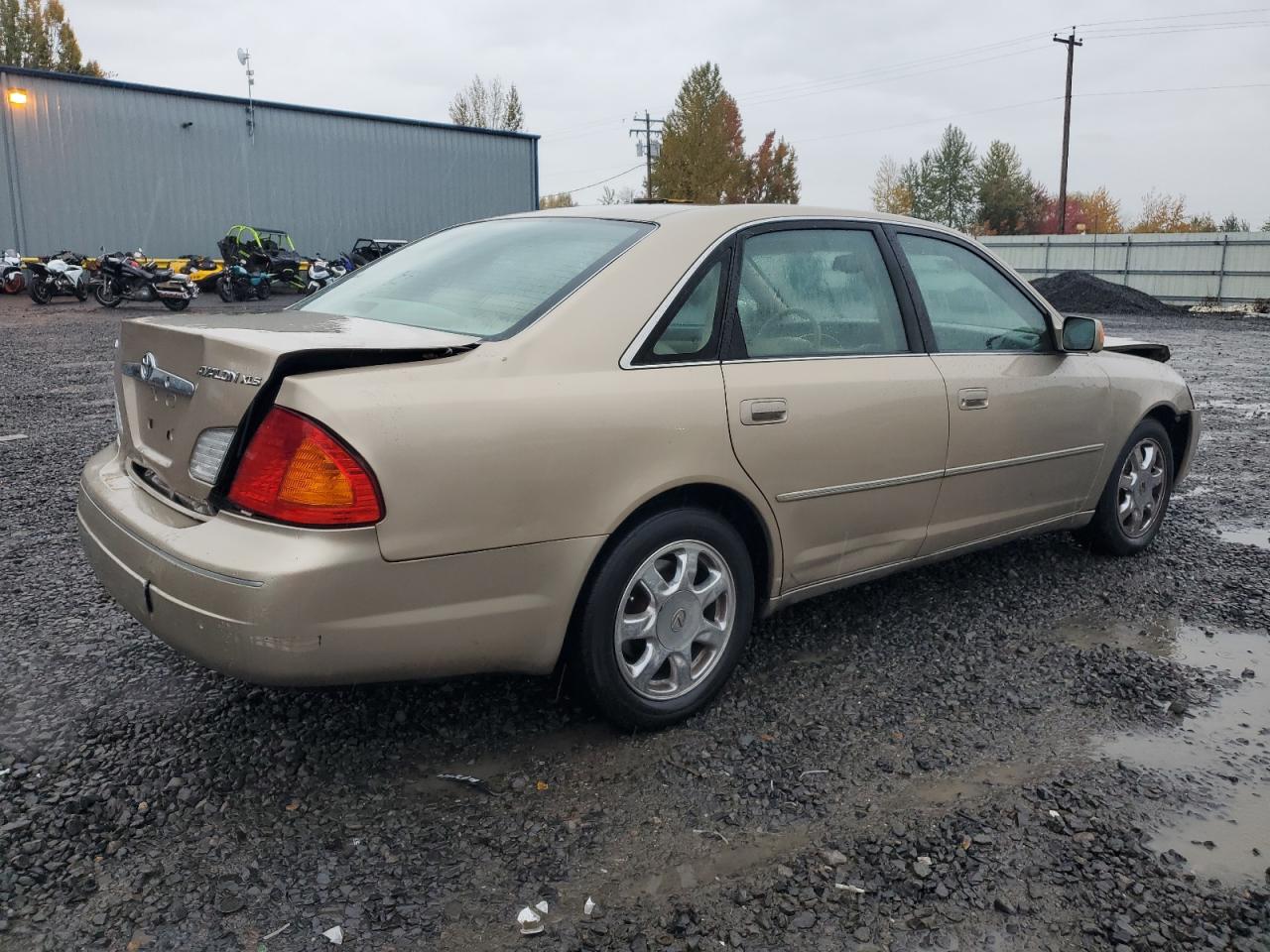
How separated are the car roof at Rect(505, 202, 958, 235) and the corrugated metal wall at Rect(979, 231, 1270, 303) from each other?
3006 centimetres

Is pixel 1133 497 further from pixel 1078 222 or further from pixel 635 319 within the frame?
pixel 1078 222

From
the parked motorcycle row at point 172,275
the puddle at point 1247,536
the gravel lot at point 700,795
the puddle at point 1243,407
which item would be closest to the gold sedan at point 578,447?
the gravel lot at point 700,795

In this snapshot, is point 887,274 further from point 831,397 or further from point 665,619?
point 665,619

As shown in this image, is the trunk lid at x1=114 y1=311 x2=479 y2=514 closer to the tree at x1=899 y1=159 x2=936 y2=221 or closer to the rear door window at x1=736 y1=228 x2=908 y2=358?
the rear door window at x1=736 y1=228 x2=908 y2=358

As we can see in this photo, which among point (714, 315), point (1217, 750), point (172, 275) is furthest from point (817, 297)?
point (172, 275)

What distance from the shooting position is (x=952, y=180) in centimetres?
7269

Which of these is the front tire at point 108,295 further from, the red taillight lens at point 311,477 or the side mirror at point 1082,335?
the red taillight lens at point 311,477

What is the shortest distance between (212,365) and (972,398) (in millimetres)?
2536

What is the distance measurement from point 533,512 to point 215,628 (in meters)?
0.79

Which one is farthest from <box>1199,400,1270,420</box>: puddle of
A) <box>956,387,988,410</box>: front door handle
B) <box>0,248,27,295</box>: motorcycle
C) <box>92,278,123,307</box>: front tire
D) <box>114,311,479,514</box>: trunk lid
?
<box>0,248,27,295</box>: motorcycle

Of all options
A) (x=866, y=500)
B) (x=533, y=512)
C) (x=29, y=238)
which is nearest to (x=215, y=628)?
(x=533, y=512)

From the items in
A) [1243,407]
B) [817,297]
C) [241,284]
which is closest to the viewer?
[817,297]

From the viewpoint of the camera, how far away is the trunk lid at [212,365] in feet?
8.16

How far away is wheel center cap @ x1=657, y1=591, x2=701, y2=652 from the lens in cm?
299
